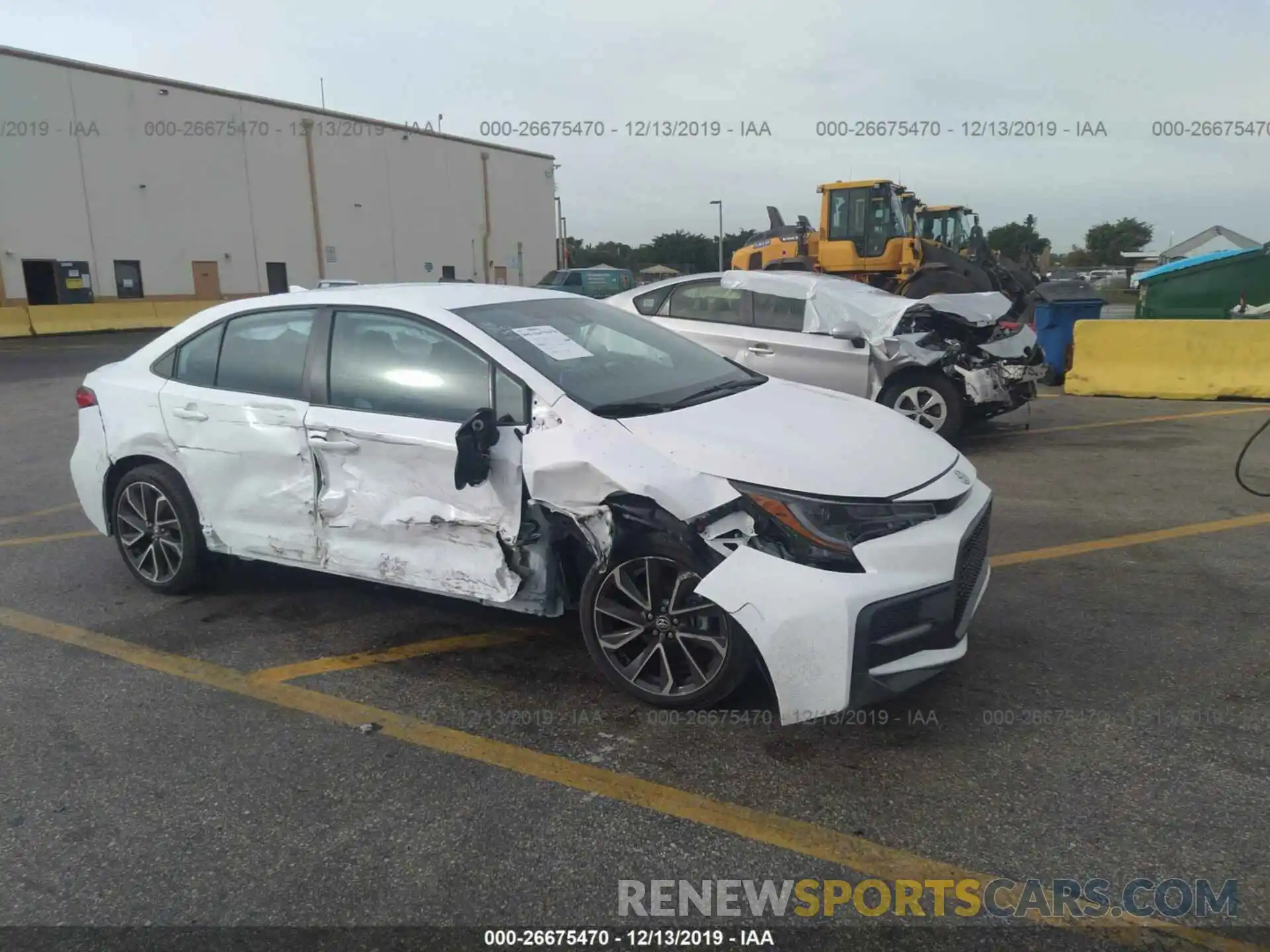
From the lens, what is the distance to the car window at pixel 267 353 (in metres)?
4.29

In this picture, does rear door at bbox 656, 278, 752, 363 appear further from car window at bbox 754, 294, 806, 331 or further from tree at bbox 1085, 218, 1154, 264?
tree at bbox 1085, 218, 1154, 264

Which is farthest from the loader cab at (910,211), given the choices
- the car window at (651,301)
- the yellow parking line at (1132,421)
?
the car window at (651,301)

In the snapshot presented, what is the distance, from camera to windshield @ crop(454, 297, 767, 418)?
12.3 feet

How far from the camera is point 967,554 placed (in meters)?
3.35

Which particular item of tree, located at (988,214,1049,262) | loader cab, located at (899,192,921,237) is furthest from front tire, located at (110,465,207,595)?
tree, located at (988,214,1049,262)

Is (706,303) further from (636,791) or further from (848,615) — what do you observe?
(636,791)

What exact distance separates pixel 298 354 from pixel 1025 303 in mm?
10773

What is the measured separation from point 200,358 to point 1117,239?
86587 mm

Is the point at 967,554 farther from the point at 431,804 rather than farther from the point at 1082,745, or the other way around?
the point at 431,804

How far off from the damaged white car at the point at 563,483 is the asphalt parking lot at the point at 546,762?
317mm

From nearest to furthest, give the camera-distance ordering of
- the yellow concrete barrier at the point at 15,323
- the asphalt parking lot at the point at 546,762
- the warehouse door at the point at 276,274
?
1. the asphalt parking lot at the point at 546,762
2. the yellow concrete barrier at the point at 15,323
3. the warehouse door at the point at 276,274

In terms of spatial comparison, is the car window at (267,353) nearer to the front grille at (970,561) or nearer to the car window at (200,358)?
the car window at (200,358)

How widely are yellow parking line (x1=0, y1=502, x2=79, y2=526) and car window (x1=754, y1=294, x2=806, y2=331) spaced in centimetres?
560

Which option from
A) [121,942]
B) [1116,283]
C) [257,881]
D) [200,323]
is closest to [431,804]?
[257,881]
